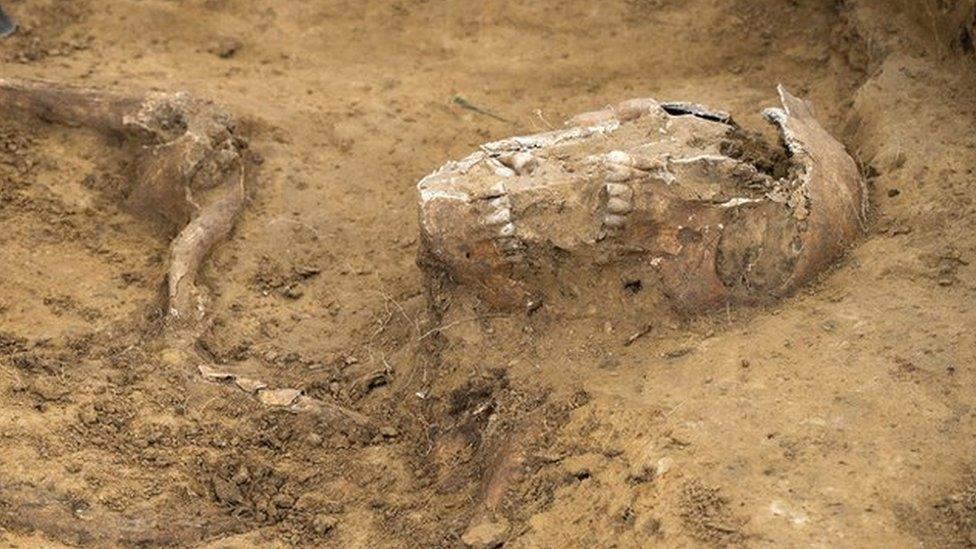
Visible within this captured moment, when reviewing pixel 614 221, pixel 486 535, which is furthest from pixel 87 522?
pixel 614 221

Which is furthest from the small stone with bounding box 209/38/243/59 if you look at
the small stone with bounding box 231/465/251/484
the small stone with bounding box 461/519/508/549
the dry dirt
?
the small stone with bounding box 461/519/508/549

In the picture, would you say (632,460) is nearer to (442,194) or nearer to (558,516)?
(558,516)

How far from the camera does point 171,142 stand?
6.14 m

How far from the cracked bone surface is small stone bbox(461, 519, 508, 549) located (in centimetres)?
99

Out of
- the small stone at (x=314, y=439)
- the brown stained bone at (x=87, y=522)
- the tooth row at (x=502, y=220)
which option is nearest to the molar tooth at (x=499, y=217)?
the tooth row at (x=502, y=220)

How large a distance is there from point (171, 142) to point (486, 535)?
2.86 meters

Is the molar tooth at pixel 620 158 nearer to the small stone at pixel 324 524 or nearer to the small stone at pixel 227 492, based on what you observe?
the small stone at pixel 324 524

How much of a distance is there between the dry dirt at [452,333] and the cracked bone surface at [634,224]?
4.2 inches

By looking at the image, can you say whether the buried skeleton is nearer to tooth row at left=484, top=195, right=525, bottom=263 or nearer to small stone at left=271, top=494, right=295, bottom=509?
tooth row at left=484, top=195, right=525, bottom=263

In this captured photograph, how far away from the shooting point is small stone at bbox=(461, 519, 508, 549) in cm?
423

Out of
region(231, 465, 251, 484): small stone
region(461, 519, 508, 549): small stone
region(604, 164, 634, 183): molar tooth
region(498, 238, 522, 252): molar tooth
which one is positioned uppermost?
region(604, 164, 634, 183): molar tooth

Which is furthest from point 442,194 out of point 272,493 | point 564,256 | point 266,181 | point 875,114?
point 875,114

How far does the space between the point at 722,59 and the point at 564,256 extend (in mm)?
2748

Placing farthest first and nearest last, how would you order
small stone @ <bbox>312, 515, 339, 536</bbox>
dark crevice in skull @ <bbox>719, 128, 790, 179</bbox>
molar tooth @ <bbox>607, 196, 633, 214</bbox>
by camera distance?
dark crevice in skull @ <bbox>719, 128, 790, 179</bbox>
molar tooth @ <bbox>607, 196, 633, 214</bbox>
small stone @ <bbox>312, 515, 339, 536</bbox>
